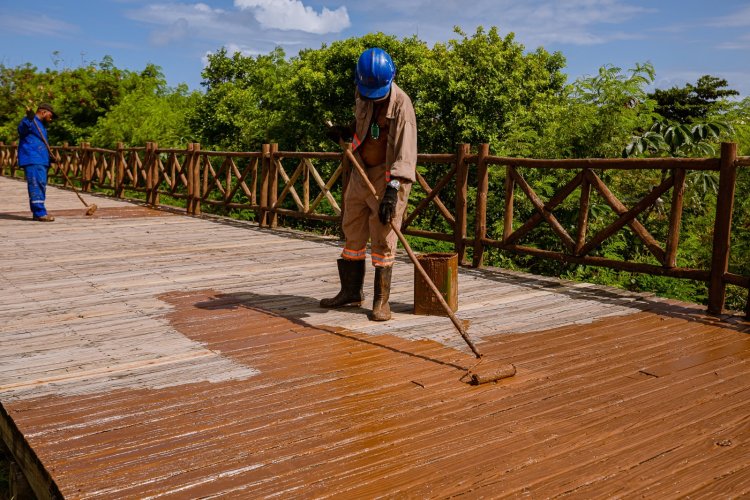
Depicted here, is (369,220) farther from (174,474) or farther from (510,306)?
(174,474)

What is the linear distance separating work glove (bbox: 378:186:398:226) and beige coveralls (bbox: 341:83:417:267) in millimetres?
101

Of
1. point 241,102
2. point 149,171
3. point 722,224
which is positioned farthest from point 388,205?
point 241,102

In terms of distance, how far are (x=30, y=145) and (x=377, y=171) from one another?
758 centimetres

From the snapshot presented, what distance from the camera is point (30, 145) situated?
34.8 feet

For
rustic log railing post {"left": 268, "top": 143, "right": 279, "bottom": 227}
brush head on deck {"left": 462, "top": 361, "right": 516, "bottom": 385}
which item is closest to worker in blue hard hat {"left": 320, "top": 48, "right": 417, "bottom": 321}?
brush head on deck {"left": 462, "top": 361, "right": 516, "bottom": 385}

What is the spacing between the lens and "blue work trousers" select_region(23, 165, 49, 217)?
10.7 m

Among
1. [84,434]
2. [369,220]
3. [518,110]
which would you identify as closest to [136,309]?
[369,220]

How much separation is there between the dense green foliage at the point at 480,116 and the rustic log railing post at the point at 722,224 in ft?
10.6

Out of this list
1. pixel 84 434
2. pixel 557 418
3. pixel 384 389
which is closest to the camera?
pixel 84 434

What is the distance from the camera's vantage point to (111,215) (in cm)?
1229

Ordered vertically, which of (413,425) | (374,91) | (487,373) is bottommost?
(413,425)

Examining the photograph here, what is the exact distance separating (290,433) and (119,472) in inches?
28.0

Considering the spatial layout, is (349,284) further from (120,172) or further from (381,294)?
(120,172)

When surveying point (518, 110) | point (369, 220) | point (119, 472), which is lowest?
point (119, 472)
